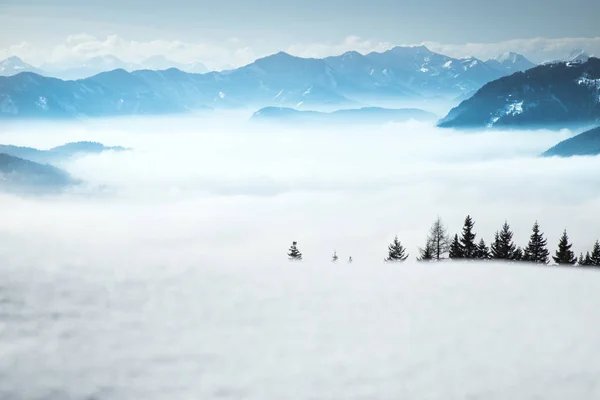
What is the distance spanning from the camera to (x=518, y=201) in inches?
6895

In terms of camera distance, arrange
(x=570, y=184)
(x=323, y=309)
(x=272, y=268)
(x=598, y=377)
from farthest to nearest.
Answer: (x=570, y=184)
(x=272, y=268)
(x=323, y=309)
(x=598, y=377)

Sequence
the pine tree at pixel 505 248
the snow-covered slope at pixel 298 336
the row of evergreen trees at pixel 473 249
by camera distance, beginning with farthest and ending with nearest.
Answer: the pine tree at pixel 505 248, the row of evergreen trees at pixel 473 249, the snow-covered slope at pixel 298 336

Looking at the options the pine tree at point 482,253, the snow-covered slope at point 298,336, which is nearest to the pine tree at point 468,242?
the pine tree at point 482,253

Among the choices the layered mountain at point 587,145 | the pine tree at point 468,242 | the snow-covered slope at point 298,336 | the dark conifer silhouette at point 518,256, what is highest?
the layered mountain at point 587,145

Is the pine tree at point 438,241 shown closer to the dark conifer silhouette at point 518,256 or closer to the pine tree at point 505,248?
the pine tree at point 505,248

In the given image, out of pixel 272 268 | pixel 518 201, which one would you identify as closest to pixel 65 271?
pixel 272 268

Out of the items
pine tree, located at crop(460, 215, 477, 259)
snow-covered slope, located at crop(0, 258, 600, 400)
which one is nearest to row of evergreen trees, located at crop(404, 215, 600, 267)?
pine tree, located at crop(460, 215, 477, 259)

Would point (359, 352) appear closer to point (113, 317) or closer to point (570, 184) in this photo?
point (113, 317)

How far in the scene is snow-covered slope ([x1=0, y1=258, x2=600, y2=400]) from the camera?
30.0 ft

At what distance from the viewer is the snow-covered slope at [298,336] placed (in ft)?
30.0

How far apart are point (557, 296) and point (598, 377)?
5.76m

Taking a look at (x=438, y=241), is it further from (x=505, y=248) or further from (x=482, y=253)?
(x=505, y=248)

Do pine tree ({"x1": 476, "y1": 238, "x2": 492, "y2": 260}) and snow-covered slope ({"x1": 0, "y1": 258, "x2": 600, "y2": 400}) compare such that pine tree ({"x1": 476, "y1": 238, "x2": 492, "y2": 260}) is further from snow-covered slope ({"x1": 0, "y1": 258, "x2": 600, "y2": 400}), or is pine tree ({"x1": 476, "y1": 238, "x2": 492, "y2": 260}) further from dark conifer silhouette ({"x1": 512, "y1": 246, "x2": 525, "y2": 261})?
snow-covered slope ({"x1": 0, "y1": 258, "x2": 600, "y2": 400})

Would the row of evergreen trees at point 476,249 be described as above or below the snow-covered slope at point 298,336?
above
